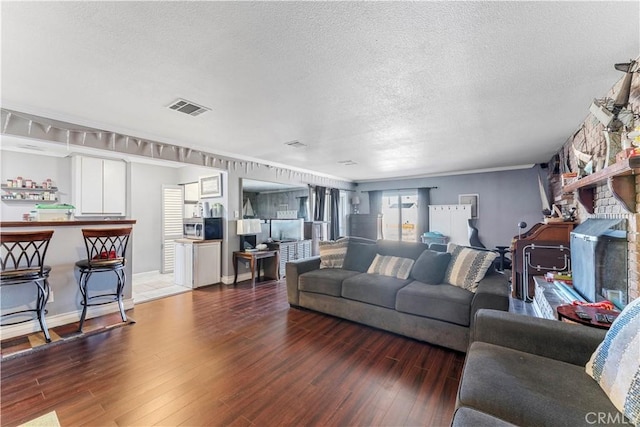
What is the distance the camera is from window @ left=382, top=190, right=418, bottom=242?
7.45m

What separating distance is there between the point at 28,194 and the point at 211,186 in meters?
2.87

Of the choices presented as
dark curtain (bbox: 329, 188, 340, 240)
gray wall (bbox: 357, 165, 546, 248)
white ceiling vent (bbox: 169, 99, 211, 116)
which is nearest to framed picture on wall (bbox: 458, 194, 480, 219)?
gray wall (bbox: 357, 165, 546, 248)

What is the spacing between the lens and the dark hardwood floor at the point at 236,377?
1.66 metres

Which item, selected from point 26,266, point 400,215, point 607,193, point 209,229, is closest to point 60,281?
point 26,266

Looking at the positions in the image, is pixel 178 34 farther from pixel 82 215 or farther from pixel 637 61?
pixel 82 215

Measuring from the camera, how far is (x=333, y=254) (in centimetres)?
379

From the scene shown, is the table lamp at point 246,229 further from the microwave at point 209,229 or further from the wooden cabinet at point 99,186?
the wooden cabinet at point 99,186

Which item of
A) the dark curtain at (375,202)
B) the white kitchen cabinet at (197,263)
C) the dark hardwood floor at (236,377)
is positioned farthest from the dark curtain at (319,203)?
the dark hardwood floor at (236,377)

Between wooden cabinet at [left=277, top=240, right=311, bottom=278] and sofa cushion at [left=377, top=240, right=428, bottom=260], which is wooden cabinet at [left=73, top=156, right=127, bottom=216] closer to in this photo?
wooden cabinet at [left=277, top=240, right=311, bottom=278]

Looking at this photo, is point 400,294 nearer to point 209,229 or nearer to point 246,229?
point 246,229

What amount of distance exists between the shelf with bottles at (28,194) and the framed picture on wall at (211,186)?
7.77 feet

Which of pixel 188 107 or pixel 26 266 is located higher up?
pixel 188 107

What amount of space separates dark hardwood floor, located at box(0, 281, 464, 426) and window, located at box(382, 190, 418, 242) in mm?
5026

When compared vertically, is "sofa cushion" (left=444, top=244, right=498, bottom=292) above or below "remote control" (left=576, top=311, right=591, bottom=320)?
above
